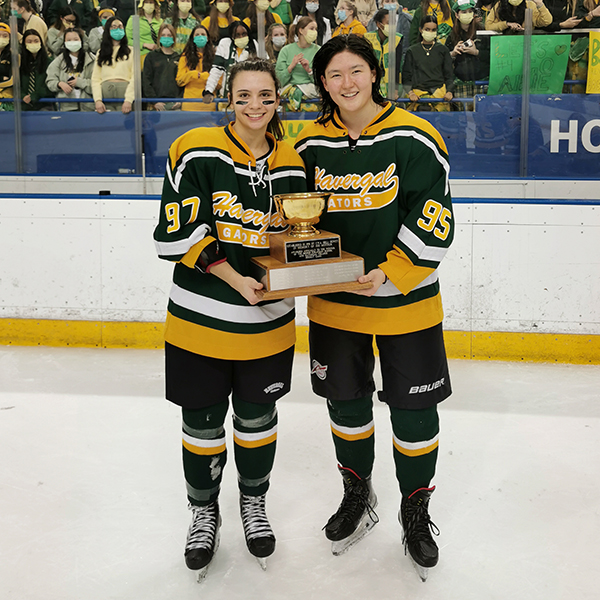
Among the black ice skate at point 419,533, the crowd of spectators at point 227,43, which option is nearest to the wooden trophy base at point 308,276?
the black ice skate at point 419,533

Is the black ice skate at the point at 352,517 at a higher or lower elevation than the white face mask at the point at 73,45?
lower

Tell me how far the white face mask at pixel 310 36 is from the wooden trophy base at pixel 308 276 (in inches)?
117

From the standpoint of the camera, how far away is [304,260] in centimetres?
161

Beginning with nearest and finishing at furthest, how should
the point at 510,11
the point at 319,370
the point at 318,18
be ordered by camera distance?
the point at 319,370 → the point at 510,11 → the point at 318,18

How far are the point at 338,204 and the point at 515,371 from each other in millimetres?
2131

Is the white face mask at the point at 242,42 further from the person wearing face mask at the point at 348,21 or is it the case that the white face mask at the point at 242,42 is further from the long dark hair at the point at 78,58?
the long dark hair at the point at 78,58

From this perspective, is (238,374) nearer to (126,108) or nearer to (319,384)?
(319,384)

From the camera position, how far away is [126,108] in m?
4.62

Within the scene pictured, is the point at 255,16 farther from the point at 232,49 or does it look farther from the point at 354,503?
the point at 354,503

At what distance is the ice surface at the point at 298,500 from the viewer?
1.80 m

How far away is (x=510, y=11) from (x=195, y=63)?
1.98 meters

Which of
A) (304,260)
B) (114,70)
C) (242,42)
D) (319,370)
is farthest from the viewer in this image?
(114,70)

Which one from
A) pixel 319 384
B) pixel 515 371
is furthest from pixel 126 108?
pixel 319 384

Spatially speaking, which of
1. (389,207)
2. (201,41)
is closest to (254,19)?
(201,41)
